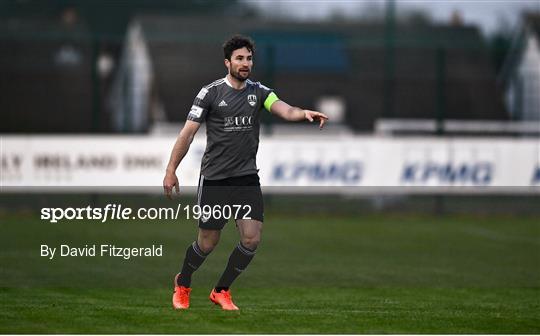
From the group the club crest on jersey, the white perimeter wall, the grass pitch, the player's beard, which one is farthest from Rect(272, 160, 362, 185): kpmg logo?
the player's beard

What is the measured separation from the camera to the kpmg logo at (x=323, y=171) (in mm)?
23562

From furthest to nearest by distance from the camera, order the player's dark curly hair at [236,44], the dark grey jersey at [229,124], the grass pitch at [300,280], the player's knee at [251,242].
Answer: the player's knee at [251,242], the dark grey jersey at [229,124], the player's dark curly hair at [236,44], the grass pitch at [300,280]

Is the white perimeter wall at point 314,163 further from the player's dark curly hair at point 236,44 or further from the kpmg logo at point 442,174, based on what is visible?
the player's dark curly hair at point 236,44

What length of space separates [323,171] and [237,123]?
13.4 m

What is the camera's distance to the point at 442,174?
24.0 meters

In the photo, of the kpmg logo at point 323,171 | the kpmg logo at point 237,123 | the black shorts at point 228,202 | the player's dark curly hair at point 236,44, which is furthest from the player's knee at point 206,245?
the kpmg logo at point 323,171

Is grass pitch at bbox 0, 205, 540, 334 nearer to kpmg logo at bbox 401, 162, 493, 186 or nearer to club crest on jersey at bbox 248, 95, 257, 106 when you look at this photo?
kpmg logo at bbox 401, 162, 493, 186

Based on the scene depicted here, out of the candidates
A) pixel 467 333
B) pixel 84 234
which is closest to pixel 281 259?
pixel 84 234

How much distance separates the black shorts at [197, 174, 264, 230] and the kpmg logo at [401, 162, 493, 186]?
1364 centimetres

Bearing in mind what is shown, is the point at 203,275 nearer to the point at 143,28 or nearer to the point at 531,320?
the point at 531,320

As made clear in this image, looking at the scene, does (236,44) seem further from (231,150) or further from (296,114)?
(231,150)

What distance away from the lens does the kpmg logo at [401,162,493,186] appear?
23938 millimetres

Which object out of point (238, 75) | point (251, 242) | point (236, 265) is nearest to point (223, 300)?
point (236, 265)

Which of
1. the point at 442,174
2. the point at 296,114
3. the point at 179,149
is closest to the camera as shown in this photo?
the point at 296,114
